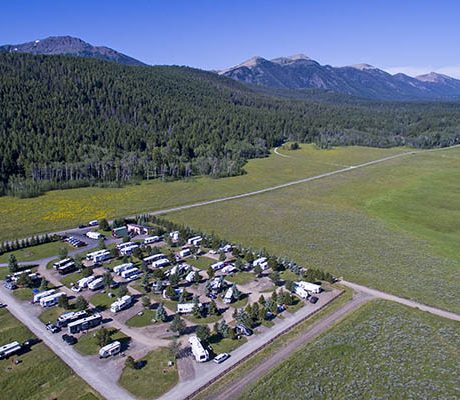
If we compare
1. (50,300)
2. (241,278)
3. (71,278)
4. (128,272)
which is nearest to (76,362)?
(50,300)

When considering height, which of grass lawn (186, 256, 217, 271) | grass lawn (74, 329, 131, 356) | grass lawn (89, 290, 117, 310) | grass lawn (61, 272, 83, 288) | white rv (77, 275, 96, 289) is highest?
white rv (77, 275, 96, 289)

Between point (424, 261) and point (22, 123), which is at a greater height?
point (22, 123)

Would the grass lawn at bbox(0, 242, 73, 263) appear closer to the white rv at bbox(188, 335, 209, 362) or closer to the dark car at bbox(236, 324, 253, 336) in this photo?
the white rv at bbox(188, 335, 209, 362)

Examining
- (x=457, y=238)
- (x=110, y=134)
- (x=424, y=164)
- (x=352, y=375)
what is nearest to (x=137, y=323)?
(x=352, y=375)

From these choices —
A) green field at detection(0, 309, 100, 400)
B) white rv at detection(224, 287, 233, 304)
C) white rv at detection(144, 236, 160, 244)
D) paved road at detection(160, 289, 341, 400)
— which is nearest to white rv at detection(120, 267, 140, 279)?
white rv at detection(144, 236, 160, 244)

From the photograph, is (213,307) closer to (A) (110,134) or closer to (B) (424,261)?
(B) (424,261)

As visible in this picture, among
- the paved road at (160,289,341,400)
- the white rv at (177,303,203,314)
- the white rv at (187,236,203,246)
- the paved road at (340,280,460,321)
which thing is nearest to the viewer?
the paved road at (160,289,341,400)

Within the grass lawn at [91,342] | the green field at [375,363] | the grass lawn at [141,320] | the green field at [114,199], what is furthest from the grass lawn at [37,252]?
the green field at [375,363]
